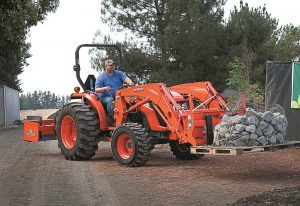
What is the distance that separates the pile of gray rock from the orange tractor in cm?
80

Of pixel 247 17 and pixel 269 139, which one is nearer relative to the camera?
pixel 269 139

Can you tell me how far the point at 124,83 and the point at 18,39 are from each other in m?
14.6

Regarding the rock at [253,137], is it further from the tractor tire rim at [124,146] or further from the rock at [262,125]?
the tractor tire rim at [124,146]

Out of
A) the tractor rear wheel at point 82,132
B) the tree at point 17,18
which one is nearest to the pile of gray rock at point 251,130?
the tractor rear wheel at point 82,132

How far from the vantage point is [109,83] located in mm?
12031

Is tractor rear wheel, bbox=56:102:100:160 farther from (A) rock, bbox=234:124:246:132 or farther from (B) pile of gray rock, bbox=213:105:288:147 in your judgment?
(A) rock, bbox=234:124:246:132

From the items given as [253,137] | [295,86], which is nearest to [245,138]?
[253,137]

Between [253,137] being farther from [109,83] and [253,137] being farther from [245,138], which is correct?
[109,83]

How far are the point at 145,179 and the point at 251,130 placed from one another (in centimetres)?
199

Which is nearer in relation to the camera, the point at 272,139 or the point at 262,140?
the point at 262,140

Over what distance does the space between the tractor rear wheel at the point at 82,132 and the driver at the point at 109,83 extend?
391 millimetres

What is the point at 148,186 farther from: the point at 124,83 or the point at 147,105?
the point at 124,83

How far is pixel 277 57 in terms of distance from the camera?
114 feet

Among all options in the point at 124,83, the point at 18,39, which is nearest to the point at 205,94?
the point at 124,83
